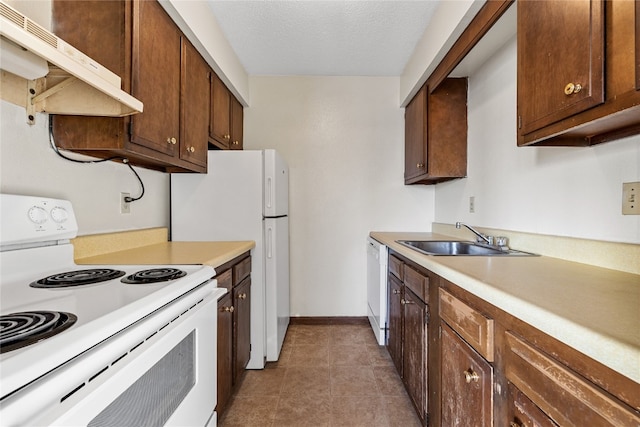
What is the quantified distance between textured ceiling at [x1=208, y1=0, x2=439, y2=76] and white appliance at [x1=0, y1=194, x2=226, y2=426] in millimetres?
1718

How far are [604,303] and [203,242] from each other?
1988 millimetres

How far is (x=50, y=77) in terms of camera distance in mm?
1131

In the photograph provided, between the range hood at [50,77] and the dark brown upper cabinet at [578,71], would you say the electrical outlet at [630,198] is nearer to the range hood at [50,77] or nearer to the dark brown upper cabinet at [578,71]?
the dark brown upper cabinet at [578,71]

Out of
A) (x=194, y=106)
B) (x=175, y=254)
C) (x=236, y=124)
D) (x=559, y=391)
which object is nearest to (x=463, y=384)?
(x=559, y=391)

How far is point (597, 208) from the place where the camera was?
1.19 meters

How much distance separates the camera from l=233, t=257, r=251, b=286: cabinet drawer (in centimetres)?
176

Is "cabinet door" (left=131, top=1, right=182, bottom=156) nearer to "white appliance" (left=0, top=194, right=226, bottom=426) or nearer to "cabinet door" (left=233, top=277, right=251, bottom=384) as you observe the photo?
"white appliance" (left=0, top=194, right=226, bottom=426)

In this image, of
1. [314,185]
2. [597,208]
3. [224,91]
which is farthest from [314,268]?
[597,208]

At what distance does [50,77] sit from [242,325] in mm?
1531

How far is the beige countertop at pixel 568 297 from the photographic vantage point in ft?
1.75

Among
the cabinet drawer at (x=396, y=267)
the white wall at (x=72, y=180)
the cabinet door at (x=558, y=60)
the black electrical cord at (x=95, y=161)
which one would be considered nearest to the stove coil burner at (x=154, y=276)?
the white wall at (x=72, y=180)

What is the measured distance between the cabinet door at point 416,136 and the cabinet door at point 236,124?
5.25 feet

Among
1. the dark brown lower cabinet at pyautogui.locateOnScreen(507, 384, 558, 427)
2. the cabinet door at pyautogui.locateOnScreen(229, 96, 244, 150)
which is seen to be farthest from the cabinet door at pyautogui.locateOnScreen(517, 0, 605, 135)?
the cabinet door at pyautogui.locateOnScreen(229, 96, 244, 150)

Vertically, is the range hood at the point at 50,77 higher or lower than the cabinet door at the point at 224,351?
higher
